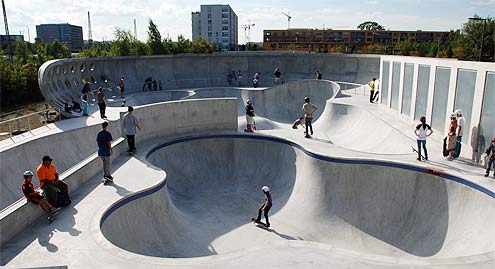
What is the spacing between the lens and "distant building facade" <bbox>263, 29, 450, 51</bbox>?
10800 centimetres

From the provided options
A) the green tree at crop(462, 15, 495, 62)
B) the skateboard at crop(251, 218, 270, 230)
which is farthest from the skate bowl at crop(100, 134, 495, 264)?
the green tree at crop(462, 15, 495, 62)

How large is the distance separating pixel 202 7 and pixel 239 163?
139m

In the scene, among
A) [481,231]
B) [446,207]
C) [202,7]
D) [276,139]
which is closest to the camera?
[481,231]

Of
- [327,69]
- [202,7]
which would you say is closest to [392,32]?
[202,7]

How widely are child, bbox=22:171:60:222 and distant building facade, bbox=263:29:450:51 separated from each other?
101 meters

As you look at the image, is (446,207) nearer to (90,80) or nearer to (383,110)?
(383,110)

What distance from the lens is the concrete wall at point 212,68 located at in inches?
1146

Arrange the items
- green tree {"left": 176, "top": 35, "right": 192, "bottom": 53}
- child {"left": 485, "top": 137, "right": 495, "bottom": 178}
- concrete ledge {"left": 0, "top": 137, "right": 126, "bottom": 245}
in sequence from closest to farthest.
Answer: concrete ledge {"left": 0, "top": 137, "right": 126, "bottom": 245} < child {"left": 485, "top": 137, "right": 495, "bottom": 178} < green tree {"left": 176, "top": 35, "right": 192, "bottom": 53}

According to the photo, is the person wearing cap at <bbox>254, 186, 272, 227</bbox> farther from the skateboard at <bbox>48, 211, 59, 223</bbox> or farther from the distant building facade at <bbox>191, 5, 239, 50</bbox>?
the distant building facade at <bbox>191, 5, 239, 50</bbox>

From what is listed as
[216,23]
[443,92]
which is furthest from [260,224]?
[216,23]

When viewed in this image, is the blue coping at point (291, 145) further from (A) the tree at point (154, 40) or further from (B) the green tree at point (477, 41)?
(B) the green tree at point (477, 41)

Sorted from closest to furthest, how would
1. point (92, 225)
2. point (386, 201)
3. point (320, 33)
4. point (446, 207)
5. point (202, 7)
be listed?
point (92, 225)
point (446, 207)
point (386, 201)
point (320, 33)
point (202, 7)

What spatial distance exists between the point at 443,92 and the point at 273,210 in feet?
24.3

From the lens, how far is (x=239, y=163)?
15.6 m
